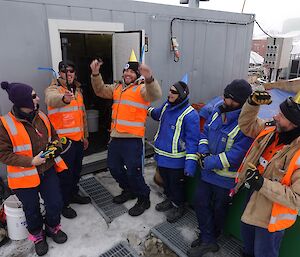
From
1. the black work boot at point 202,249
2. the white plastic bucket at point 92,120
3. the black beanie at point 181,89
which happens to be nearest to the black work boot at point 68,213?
the black work boot at point 202,249

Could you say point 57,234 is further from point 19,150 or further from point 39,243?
point 19,150

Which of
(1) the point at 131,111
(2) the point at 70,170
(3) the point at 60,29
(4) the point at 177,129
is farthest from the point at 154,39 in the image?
(2) the point at 70,170

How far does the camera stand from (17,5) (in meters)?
3.30

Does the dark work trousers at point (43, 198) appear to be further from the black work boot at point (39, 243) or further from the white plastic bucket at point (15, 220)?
the white plastic bucket at point (15, 220)

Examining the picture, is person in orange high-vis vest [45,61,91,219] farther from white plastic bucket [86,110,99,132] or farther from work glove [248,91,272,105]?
white plastic bucket [86,110,99,132]

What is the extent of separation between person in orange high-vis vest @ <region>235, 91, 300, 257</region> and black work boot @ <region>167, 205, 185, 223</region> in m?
1.15

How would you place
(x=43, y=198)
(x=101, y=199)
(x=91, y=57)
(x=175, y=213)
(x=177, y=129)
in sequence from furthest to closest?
1. (x=91, y=57)
2. (x=101, y=199)
3. (x=175, y=213)
4. (x=177, y=129)
5. (x=43, y=198)

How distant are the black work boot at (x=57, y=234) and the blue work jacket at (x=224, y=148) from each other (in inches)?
69.7

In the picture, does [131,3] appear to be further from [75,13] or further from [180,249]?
[180,249]

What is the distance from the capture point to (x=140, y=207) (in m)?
3.56

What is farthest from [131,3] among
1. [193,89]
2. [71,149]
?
[71,149]

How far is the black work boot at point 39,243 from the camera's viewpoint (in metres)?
2.83

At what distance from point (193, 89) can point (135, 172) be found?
10.1 ft

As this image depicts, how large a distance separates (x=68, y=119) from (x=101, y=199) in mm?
1385
